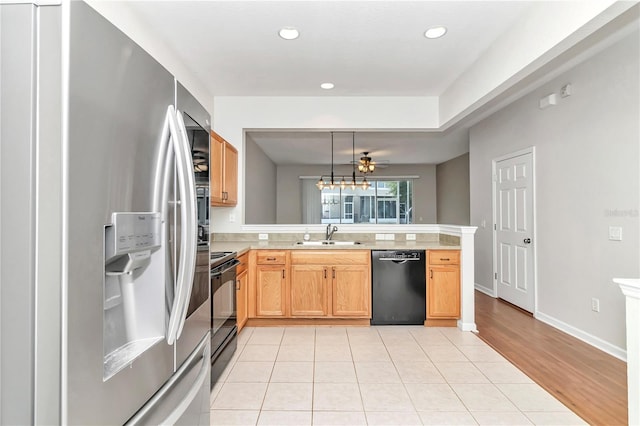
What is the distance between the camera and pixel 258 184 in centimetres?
636

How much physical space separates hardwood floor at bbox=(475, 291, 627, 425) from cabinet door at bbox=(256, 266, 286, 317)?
2.04 m

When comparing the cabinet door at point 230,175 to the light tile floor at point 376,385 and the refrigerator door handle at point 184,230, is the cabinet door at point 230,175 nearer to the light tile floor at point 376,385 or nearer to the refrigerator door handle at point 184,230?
the light tile floor at point 376,385

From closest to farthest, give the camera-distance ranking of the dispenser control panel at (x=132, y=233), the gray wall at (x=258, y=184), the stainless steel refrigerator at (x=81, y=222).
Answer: the stainless steel refrigerator at (x=81, y=222), the dispenser control panel at (x=132, y=233), the gray wall at (x=258, y=184)

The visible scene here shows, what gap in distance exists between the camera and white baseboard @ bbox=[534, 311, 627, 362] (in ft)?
8.93

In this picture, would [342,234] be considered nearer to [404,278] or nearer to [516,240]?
[404,278]

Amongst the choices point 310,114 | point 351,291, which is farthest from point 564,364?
point 310,114

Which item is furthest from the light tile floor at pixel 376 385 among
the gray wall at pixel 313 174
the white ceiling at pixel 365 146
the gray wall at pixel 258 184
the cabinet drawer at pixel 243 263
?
the gray wall at pixel 313 174

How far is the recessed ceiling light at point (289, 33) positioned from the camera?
2.52 m

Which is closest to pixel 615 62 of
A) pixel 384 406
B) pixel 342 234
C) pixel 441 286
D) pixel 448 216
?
pixel 441 286

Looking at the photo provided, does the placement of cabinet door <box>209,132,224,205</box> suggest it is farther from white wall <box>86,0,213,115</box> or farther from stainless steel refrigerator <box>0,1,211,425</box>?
stainless steel refrigerator <box>0,1,211,425</box>

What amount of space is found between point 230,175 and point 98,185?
3.03 m

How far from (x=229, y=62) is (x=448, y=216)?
280 inches

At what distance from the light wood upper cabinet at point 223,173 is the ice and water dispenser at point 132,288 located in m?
2.11

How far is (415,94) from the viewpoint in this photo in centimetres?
391
